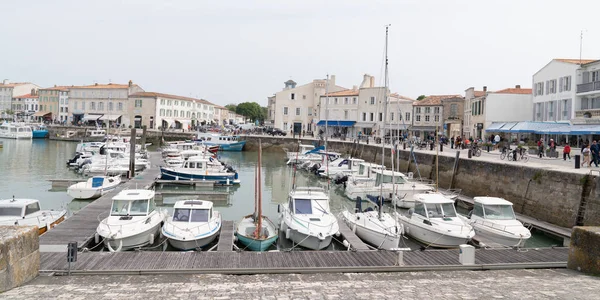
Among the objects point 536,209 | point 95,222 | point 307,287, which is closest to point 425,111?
point 536,209

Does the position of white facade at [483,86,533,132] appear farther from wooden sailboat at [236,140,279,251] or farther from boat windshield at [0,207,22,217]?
boat windshield at [0,207,22,217]

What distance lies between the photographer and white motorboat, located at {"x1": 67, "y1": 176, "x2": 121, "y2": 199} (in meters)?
30.2

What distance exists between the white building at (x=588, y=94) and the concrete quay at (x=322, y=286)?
3391 cm

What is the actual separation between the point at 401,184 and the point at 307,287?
20986mm

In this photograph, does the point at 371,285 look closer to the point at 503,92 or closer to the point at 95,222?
the point at 95,222

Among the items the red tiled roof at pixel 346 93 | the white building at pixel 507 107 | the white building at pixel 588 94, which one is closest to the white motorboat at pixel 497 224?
the white building at pixel 588 94

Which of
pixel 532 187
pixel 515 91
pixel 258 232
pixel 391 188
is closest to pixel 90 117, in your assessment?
pixel 515 91

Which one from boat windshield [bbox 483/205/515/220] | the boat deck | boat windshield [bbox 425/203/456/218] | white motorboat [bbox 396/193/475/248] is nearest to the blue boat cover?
the boat deck

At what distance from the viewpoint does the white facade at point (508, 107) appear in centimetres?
5528

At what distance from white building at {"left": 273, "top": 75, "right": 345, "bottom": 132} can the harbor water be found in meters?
24.4

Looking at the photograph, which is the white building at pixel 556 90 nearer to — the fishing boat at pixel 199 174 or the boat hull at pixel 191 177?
the fishing boat at pixel 199 174

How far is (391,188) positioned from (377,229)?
11.7 meters

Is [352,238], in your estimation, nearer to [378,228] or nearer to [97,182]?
[378,228]

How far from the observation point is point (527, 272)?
13.2 metres
